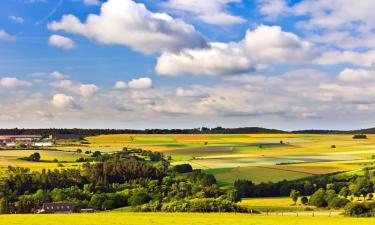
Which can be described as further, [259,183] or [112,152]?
[112,152]

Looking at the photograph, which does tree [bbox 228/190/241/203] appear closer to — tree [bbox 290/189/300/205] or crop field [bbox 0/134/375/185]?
tree [bbox 290/189/300/205]

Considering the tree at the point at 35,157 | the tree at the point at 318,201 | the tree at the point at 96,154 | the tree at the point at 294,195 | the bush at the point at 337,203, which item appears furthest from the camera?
the tree at the point at 96,154

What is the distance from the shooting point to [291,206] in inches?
3888

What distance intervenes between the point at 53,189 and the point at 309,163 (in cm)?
7345

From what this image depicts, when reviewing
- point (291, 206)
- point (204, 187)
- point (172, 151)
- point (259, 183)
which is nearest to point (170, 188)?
point (204, 187)

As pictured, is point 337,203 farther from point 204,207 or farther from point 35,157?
point 35,157

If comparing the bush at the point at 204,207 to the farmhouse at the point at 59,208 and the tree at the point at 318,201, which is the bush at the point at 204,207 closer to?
the farmhouse at the point at 59,208

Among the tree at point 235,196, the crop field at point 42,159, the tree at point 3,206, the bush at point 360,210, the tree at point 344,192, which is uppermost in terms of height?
the crop field at point 42,159

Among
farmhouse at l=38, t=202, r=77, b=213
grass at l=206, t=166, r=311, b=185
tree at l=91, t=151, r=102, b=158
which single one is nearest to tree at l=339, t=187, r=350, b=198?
grass at l=206, t=166, r=311, b=185

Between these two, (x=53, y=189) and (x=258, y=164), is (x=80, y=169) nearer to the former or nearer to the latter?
(x=53, y=189)

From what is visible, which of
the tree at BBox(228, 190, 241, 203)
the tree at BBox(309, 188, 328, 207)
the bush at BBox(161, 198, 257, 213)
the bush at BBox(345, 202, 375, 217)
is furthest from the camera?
the tree at BBox(228, 190, 241, 203)

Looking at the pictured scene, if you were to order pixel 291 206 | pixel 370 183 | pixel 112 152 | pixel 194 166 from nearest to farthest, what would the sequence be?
pixel 291 206, pixel 370 183, pixel 194 166, pixel 112 152

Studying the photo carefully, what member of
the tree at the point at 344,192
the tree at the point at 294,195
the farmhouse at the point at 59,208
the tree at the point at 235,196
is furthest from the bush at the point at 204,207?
the tree at the point at 344,192

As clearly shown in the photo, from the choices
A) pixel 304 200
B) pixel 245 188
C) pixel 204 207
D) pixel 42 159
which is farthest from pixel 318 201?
pixel 42 159
